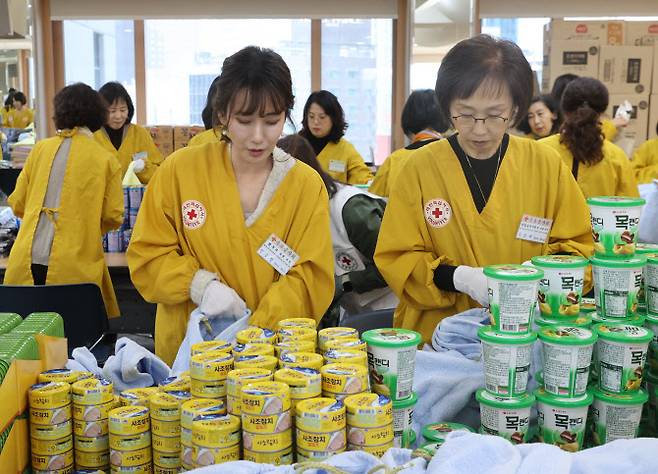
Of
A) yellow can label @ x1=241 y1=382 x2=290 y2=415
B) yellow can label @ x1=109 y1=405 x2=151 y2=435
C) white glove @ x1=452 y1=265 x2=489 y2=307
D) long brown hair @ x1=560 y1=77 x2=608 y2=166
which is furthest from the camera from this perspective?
long brown hair @ x1=560 y1=77 x2=608 y2=166

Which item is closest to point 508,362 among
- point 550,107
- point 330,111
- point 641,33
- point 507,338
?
point 507,338

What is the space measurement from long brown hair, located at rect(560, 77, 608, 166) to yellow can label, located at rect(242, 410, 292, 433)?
2.83 metres

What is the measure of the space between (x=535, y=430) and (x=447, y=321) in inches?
15.4

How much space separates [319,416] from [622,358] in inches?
22.8

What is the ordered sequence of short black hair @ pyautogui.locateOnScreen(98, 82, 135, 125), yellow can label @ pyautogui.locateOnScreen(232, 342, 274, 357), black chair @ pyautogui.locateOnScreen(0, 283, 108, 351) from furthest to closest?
short black hair @ pyautogui.locateOnScreen(98, 82, 135, 125) < black chair @ pyautogui.locateOnScreen(0, 283, 108, 351) < yellow can label @ pyautogui.locateOnScreen(232, 342, 274, 357)

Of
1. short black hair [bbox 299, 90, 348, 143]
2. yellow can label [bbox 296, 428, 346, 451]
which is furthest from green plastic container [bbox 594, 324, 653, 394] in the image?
short black hair [bbox 299, 90, 348, 143]

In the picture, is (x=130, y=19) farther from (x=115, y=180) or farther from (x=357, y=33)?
(x=115, y=180)

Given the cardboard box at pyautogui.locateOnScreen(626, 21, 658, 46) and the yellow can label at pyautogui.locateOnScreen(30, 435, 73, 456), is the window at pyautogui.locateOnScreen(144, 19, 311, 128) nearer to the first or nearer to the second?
the cardboard box at pyautogui.locateOnScreen(626, 21, 658, 46)

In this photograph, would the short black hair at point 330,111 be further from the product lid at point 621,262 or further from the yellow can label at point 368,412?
the yellow can label at point 368,412

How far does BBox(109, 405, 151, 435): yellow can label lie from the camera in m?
1.20

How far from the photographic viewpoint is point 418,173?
2.00 metres

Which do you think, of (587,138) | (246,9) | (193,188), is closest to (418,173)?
(193,188)

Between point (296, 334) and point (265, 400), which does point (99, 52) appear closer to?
point (296, 334)

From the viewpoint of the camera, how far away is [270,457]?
3.59ft
